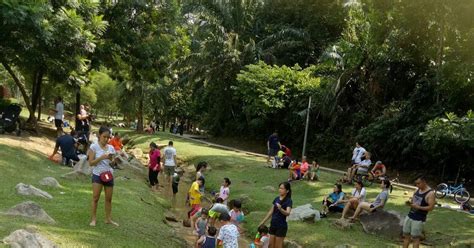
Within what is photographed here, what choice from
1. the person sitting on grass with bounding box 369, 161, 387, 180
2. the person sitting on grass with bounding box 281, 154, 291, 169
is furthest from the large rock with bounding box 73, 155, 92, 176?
the person sitting on grass with bounding box 369, 161, 387, 180

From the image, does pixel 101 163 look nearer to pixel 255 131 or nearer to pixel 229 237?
pixel 229 237

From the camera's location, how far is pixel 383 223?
12.0 meters

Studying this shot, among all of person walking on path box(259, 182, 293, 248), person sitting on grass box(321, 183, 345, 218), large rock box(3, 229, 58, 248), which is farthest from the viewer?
person sitting on grass box(321, 183, 345, 218)

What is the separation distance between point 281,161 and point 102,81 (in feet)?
145

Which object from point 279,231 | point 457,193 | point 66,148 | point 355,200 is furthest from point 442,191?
point 66,148

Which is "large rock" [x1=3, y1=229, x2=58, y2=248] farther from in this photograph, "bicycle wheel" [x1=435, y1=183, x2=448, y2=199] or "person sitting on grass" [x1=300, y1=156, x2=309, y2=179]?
"bicycle wheel" [x1=435, y1=183, x2=448, y2=199]

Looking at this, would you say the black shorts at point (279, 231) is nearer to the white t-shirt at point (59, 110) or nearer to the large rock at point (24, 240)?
the large rock at point (24, 240)

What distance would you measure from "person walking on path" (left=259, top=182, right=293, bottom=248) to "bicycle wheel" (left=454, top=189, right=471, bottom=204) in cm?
1079

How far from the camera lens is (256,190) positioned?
1669cm

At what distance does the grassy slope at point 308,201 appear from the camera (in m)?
11.1

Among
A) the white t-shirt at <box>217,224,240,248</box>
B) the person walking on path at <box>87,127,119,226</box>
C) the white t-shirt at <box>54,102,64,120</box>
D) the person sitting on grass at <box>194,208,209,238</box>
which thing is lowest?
the person sitting on grass at <box>194,208,209,238</box>

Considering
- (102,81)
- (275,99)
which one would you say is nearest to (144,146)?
(275,99)

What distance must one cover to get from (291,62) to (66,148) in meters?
23.8

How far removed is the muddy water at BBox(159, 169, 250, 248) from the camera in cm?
1110
